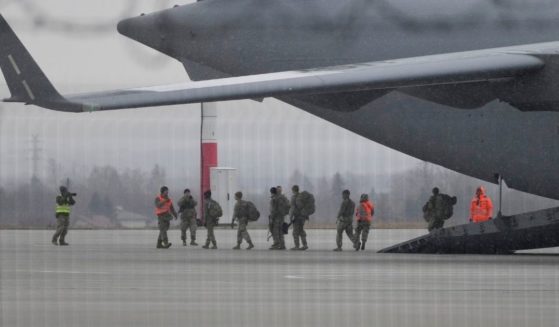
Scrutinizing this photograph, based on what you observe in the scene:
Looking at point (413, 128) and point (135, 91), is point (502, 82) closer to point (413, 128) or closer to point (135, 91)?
point (413, 128)

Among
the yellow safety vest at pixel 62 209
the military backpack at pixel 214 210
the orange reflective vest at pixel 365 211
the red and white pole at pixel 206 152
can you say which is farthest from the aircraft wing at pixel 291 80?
the red and white pole at pixel 206 152

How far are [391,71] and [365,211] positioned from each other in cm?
1059

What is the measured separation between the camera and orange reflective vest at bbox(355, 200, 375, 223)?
3281 centimetres

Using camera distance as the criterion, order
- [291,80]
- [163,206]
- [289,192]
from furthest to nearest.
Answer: [289,192]
[163,206]
[291,80]

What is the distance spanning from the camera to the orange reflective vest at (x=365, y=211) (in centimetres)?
3281

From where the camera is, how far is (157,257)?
2717cm

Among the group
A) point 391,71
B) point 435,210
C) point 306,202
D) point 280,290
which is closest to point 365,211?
point 306,202

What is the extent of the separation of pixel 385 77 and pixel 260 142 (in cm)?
219

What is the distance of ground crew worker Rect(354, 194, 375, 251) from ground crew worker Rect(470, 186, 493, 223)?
3.43 m

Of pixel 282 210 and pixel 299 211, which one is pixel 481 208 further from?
pixel 282 210

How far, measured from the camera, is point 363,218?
32.8 metres

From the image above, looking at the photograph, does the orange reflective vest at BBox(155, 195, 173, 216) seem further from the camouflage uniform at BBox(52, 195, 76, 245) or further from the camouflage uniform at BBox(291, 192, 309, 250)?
the camouflage uniform at BBox(291, 192, 309, 250)

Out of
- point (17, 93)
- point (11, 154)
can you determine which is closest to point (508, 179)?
point (11, 154)

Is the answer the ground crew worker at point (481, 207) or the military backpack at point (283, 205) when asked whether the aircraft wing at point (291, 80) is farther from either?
the ground crew worker at point (481, 207)
